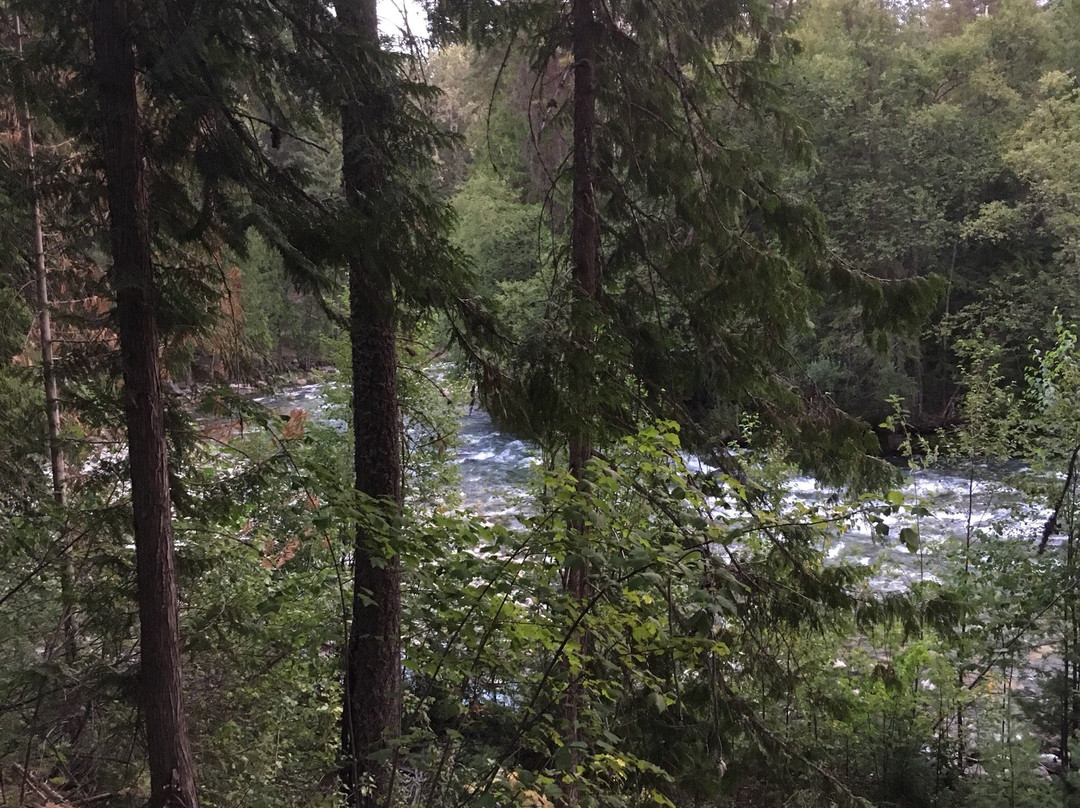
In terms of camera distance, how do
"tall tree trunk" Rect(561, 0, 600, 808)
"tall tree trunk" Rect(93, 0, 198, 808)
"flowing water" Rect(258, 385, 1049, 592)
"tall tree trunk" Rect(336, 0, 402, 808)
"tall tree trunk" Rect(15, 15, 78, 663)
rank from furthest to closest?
"flowing water" Rect(258, 385, 1049, 592) < "tall tree trunk" Rect(561, 0, 600, 808) < "tall tree trunk" Rect(15, 15, 78, 663) < "tall tree trunk" Rect(336, 0, 402, 808) < "tall tree trunk" Rect(93, 0, 198, 808)

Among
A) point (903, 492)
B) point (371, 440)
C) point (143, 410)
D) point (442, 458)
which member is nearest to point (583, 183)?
point (371, 440)

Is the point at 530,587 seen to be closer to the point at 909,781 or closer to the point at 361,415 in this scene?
the point at 361,415

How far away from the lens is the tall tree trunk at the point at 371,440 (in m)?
4.12

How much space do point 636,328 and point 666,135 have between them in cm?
140

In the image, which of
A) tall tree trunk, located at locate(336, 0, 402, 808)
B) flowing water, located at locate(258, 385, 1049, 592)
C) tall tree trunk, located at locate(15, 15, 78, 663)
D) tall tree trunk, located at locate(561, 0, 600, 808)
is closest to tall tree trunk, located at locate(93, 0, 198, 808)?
tall tree trunk, located at locate(15, 15, 78, 663)

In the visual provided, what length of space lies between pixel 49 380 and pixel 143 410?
213 cm

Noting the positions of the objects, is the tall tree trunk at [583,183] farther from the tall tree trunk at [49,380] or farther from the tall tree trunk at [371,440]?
the tall tree trunk at [49,380]

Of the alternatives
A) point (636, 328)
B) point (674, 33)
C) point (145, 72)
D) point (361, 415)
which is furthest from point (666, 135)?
Answer: point (145, 72)

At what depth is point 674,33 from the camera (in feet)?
17.4

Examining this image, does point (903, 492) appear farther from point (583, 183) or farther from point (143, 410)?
point (143, 410)

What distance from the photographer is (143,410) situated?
11.7ft

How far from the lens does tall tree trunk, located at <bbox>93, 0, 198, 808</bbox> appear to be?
335 cm

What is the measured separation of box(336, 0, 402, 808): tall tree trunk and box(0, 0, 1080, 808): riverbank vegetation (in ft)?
0.09

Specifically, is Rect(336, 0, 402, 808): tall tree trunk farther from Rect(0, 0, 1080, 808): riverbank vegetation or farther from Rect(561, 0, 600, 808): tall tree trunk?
Rect(561, 0, 600, 808): tall tree trunk
